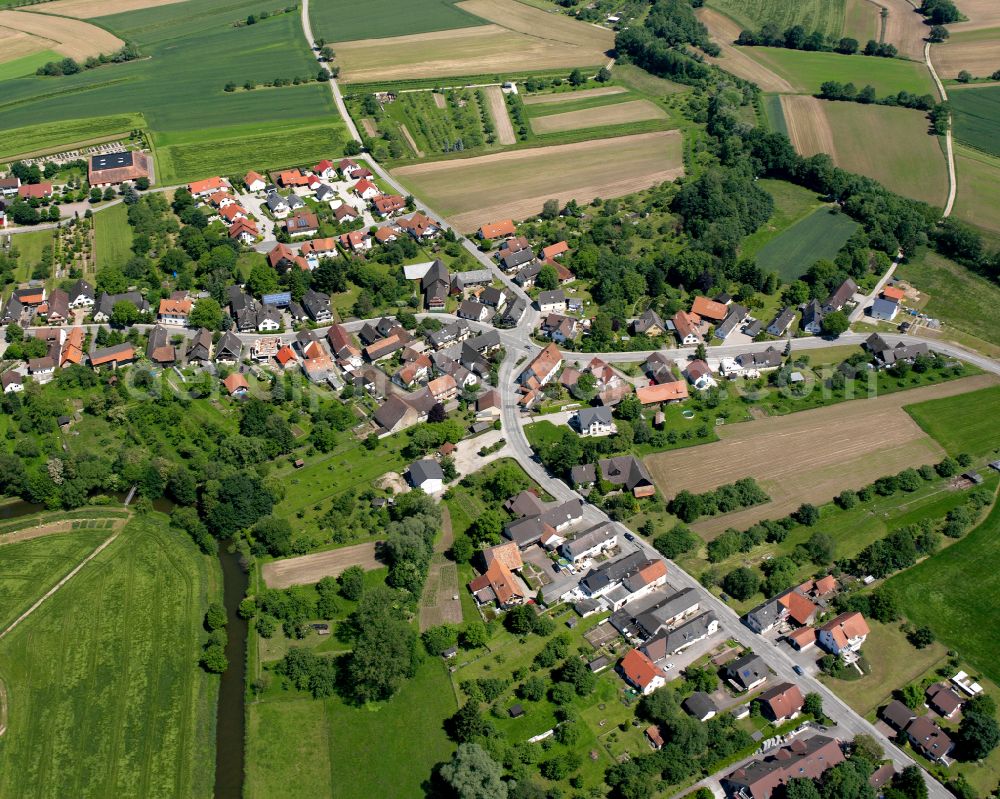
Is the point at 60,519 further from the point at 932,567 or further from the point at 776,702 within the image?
the point at 932,567

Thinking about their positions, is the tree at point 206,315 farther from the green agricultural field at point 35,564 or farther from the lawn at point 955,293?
the lawn at point 955,293

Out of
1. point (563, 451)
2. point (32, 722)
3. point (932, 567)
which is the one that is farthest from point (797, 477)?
point (32, 722)

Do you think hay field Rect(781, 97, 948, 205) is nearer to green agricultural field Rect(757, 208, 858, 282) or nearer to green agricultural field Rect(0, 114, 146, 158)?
green agricultural field Rect(757, 208, 858, 282)

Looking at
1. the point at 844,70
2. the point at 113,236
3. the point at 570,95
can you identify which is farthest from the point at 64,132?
the point at 844,70

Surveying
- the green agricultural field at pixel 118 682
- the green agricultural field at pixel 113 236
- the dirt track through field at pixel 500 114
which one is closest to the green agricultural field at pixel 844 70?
the dirt track through field at pixel 500 114

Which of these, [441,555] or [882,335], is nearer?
[441,555]
